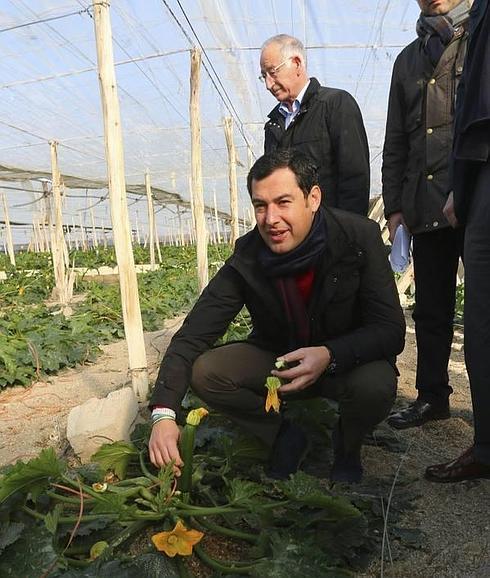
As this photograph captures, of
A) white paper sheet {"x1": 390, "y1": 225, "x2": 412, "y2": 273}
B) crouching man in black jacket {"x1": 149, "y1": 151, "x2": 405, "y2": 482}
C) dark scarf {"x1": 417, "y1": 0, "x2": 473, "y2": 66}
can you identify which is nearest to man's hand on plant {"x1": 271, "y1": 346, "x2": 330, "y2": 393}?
crouching man in black jacket {"x1": 149, "y1": 151, "x2": 405, "y2": 482}

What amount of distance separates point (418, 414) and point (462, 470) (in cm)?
58

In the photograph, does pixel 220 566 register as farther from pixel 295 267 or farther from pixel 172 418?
pixel 295 267

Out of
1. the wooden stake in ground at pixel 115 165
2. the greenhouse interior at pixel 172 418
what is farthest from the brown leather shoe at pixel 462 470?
the wooden stake in ground at pixel 115 165

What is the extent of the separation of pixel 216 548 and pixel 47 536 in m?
0.49

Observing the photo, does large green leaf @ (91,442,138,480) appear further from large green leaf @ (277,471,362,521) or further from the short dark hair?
the short dark hair

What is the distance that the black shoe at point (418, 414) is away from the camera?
8.65ft

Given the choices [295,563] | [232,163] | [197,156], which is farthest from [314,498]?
[232,163]

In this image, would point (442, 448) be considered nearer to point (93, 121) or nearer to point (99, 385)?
point (99, 385)

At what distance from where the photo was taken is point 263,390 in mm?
2213

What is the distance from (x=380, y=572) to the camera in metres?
1.64

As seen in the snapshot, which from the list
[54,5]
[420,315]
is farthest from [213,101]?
[420,315]

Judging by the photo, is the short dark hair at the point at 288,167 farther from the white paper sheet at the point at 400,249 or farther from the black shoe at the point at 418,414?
the black shoe at the point at 418,414

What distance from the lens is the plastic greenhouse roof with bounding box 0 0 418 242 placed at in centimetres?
630

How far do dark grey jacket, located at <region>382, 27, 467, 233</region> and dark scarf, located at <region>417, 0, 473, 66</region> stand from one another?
0.03m
